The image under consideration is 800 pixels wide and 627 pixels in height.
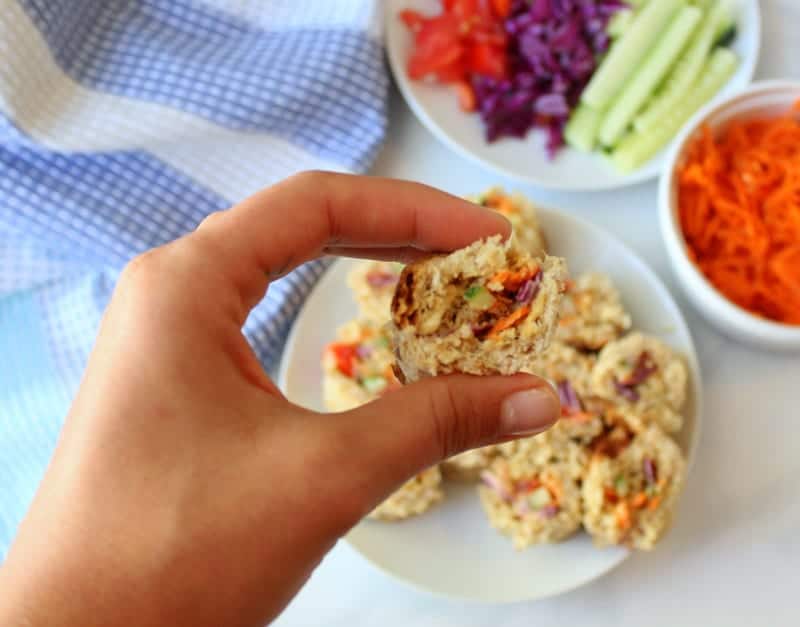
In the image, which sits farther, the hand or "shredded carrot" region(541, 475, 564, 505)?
"shredded carrot" region(541, 475, 564, 505)

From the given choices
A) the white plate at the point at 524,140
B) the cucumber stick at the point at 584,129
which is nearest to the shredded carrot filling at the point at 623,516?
the white plate at the point at 524,140

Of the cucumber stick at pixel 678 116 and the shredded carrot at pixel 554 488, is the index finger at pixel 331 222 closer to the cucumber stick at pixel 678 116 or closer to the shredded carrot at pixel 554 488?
the shredded carrot at pixel 554 488

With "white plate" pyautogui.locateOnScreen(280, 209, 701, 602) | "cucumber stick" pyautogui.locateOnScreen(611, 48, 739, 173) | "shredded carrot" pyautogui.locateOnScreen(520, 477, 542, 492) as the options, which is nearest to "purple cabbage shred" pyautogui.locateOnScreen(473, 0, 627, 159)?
"cucumber stick" pyautogui.locateOnScreen(611, 48, 739, 173)

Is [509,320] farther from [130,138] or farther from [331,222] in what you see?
[130,138]

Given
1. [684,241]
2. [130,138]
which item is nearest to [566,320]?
[684,241]

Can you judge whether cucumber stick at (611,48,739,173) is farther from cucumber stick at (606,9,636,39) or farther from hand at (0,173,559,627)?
hand at (0,173,559,627)

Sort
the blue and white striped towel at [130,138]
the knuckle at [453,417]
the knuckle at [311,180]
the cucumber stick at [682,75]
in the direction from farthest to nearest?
the cucumber stick at [682,75] → the blue and white striped towel at [130,138] → the knuckle at [311,180] → the knuckle at [453,417]
